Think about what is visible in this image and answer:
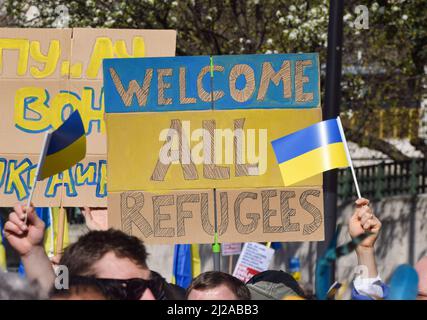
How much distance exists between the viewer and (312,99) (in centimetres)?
518

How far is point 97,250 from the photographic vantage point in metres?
3.57

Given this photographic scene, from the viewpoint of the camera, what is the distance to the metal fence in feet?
44.0

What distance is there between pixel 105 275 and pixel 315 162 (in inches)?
52.0

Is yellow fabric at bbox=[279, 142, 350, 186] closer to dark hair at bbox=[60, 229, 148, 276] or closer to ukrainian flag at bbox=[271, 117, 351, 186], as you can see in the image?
ukrainian flag at bbox=[271, 117, 351, 186]

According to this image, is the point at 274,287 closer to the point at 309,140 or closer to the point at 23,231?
the point at 309,140

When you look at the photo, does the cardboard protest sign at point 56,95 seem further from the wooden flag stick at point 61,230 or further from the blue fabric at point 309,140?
the blue fabric at point 309,140

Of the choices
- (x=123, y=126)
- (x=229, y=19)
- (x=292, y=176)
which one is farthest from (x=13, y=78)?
(x=229, y=19)

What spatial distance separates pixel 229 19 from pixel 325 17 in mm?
1504

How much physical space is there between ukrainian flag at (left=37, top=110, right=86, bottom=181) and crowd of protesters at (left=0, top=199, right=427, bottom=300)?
0.46m

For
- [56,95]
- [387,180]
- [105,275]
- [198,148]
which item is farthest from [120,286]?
[387,180]

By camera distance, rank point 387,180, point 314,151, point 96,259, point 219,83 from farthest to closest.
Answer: point 387,180
point 219,83
point 314,151
point 96,259

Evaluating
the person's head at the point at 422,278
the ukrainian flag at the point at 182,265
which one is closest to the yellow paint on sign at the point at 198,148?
the person's head at the point at 422,278

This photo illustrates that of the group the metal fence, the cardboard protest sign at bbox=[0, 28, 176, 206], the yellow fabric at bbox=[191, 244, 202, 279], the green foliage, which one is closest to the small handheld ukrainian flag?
the cardboard protest sign at bbox=[0, 28, 176, 206]
